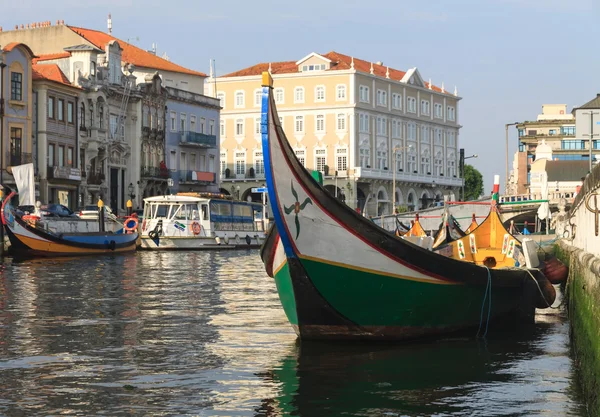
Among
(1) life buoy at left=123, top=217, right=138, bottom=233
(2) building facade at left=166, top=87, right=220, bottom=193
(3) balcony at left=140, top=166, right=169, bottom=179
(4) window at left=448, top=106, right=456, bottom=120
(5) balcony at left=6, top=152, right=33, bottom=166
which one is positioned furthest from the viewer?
(4) window at left=448, top=106, right=456, bottom=120

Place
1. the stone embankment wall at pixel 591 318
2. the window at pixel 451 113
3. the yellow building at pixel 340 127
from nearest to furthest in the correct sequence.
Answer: the stone embankment wall at pixel 591 318, the yellow building at pixel 340 127, the window at pixel 451 113

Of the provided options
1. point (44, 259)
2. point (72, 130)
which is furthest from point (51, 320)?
point (72, 130)

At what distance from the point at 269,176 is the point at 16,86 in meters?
46.8

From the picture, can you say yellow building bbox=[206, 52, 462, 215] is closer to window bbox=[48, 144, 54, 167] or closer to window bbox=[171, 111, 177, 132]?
window bbox=[171, 111, 177, 132]

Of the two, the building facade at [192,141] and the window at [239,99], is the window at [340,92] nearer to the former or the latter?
the window at [239,99]

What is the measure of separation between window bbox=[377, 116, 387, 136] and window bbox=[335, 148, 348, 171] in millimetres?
4921

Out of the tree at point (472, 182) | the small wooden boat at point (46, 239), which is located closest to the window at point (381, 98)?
the tree at point (472, 182)

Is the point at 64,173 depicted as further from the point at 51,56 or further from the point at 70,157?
the point at 51,56

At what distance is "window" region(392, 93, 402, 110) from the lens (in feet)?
350

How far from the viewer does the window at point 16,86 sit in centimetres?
5828

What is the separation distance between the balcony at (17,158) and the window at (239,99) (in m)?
47.9

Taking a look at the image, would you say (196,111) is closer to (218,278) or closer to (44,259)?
(44,259)

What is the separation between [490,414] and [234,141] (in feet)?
312

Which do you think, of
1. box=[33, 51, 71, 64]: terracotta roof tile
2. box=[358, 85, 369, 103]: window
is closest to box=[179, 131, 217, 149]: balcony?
box=[33, 51, 71, 64]: terracotta roof tile
